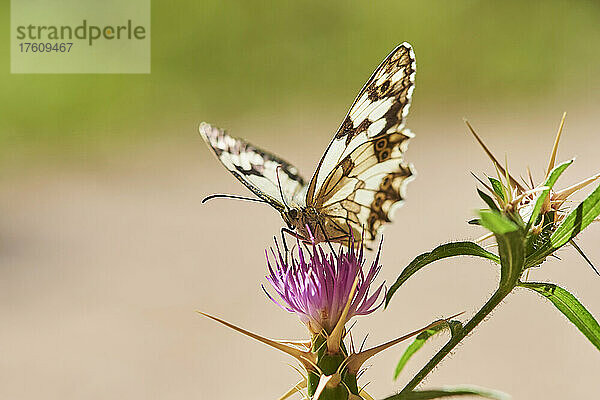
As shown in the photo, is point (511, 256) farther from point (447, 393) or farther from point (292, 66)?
point (292, 66)

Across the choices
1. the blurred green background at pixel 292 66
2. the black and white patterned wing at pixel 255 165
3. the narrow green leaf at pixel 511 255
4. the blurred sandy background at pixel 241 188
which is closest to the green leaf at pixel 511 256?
the narrow green leaf at pixel 511 255

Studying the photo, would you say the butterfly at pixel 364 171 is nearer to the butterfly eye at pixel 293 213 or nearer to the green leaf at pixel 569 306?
the butterfly eye at pixel 293 213

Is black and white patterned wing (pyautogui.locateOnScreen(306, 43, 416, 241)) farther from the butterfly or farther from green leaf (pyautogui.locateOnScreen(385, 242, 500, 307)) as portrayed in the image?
green leaf (pyautogui.locateOnScreen(385, 242, 500, 307))

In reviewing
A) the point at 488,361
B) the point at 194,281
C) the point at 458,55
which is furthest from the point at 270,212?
the point at 458,55

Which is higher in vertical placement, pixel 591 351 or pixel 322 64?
pixel 322 64

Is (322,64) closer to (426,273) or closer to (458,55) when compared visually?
(458,55)

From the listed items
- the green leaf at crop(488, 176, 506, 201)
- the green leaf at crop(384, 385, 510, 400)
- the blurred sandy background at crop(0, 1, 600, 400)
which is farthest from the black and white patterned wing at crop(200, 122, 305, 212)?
the blurred sandy background at crop(0, 1, 600, 400)
